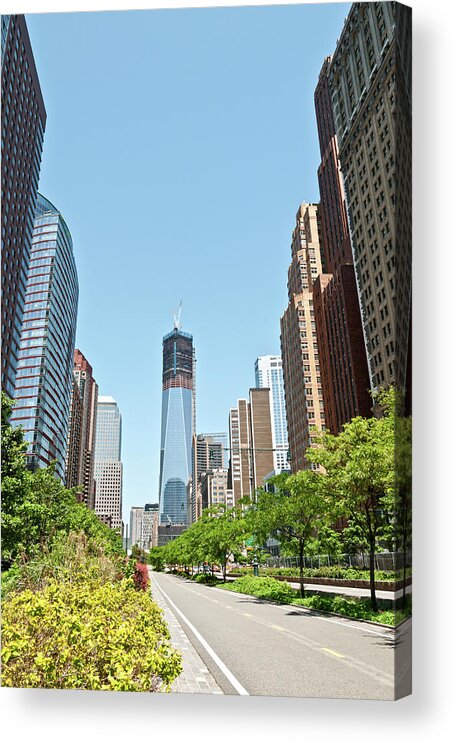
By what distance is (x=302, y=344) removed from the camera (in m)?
16.8

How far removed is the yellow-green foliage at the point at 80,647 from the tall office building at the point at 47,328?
200 inches

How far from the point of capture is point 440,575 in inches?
346

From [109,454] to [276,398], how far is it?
522 centimetres

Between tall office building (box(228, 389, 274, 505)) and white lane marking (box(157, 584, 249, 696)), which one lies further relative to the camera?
tall office building (box(228, 389, 274, 505))

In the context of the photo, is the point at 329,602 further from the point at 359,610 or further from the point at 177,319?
the point at 177,319

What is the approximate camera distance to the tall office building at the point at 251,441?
14.4 m

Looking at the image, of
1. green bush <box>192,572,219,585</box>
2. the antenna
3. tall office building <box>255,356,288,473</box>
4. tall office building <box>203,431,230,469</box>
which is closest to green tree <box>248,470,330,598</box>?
tall office building <box>255,356,288,473</box>

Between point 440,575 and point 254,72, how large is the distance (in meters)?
9.86

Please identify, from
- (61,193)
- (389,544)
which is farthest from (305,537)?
(61,193)

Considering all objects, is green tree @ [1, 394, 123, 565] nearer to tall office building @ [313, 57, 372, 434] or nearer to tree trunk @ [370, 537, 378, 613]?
tree trunk @ [370, 537, 378, 613]

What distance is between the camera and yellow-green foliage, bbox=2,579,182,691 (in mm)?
7477

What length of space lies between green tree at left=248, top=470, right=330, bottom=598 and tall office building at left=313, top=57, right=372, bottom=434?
3.87m

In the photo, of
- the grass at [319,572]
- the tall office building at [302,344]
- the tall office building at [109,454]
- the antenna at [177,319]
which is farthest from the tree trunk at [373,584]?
the antenna at [177,319]

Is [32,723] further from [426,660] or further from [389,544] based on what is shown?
[389,544]
